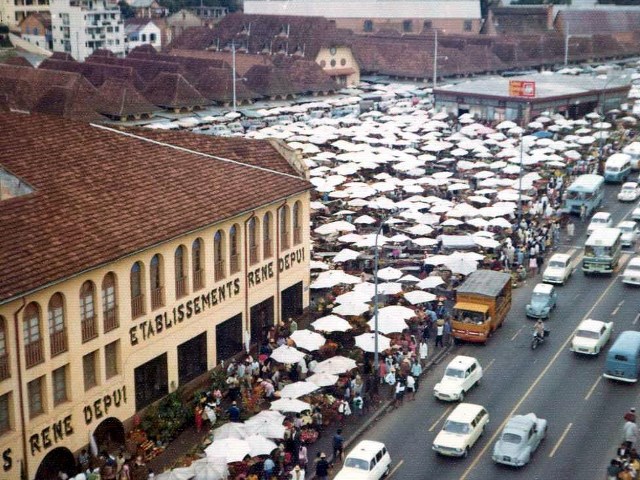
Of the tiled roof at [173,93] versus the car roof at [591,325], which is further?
the tiled roof at [173,93]

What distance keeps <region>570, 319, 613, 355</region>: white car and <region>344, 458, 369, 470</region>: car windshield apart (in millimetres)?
15562

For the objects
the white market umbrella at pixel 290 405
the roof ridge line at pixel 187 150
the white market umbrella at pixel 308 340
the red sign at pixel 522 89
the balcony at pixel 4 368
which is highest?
the roof ridge line at pixel 187 150

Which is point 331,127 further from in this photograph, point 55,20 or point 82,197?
point 55,20

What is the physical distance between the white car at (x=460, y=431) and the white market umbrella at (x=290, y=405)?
193 inches

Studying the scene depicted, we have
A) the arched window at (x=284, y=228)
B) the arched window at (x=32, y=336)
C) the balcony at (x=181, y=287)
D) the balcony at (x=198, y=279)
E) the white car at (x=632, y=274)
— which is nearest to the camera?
the arched window at (x=32, y=336)

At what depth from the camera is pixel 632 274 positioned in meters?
54.1

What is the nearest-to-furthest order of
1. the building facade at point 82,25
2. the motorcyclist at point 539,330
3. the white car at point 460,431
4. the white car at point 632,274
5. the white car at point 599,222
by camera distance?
the white car at point 460,431, the motorcyclist at point 539,330, the white car at point 632,274, the white car at point 599,222, the building facade at point 82,25

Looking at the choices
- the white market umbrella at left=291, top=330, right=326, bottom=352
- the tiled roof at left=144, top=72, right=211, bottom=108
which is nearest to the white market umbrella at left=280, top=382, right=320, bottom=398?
the white market umbrella at left=291, top=330, right=326, bottom=352

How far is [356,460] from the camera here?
3303cm

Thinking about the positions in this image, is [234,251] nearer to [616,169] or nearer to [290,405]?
[290,405]

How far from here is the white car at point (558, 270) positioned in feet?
179

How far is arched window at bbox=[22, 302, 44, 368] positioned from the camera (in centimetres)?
3155

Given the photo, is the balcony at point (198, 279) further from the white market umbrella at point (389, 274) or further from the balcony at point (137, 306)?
the white market umbrella at point (389, 274)

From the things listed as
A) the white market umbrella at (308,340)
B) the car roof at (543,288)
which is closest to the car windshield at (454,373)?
the white market umbrella at (308,340)
